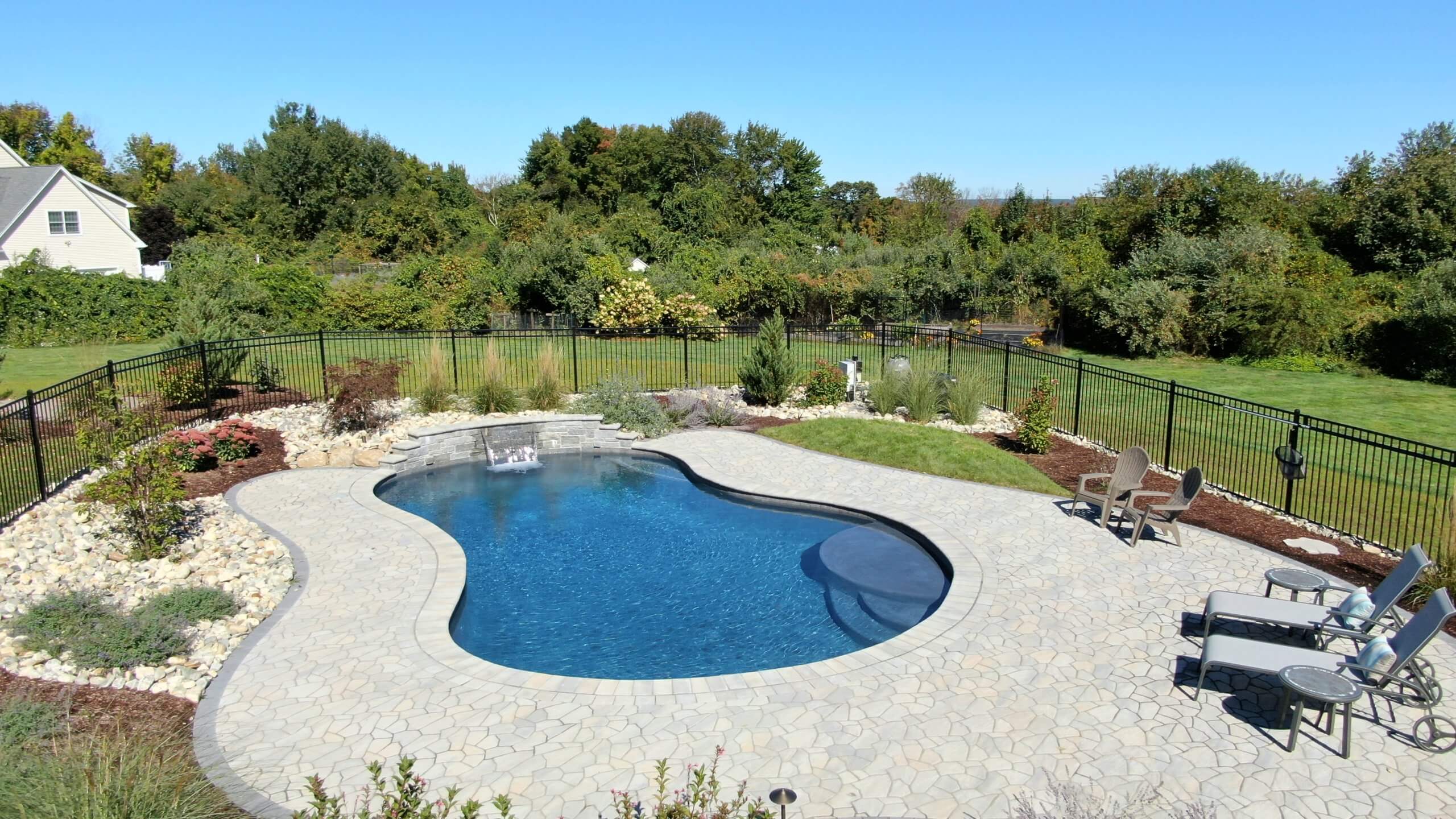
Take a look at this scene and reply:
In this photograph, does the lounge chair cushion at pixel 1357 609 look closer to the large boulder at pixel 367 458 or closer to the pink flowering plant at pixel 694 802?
the pink flowering plant at pixel 694 802

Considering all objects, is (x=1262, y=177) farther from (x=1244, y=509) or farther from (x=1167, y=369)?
(x=1244, y=509)

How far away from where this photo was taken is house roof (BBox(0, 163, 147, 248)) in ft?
101

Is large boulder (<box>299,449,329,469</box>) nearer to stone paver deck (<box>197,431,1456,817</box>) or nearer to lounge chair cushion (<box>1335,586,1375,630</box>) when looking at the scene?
stone paver deck (<box>197,431,1456,817</box>)

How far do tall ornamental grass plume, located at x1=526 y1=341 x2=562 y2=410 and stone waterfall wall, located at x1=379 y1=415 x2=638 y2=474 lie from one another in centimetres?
83

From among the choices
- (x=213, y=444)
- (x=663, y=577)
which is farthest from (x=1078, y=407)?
(x=213, y=444)

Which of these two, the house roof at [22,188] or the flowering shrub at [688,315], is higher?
the house roof at [22,188]

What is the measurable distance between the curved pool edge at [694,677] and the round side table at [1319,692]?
242 cm

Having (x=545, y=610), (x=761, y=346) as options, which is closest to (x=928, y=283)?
(x=761, y=346)

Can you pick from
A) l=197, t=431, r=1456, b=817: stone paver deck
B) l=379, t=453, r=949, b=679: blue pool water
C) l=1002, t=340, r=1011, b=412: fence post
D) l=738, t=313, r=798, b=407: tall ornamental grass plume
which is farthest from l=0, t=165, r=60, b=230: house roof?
l=1002, t=340, r=1011, b=412: fence post

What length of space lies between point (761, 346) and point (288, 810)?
1243 cm

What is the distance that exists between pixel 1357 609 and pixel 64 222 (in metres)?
41.0

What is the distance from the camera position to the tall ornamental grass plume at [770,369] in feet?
53.6

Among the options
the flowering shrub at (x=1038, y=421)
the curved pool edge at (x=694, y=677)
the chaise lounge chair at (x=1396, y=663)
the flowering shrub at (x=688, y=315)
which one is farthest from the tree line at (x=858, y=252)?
the chaise lounge chair at (x=1396, y=663)

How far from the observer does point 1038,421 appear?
12.9 meters
